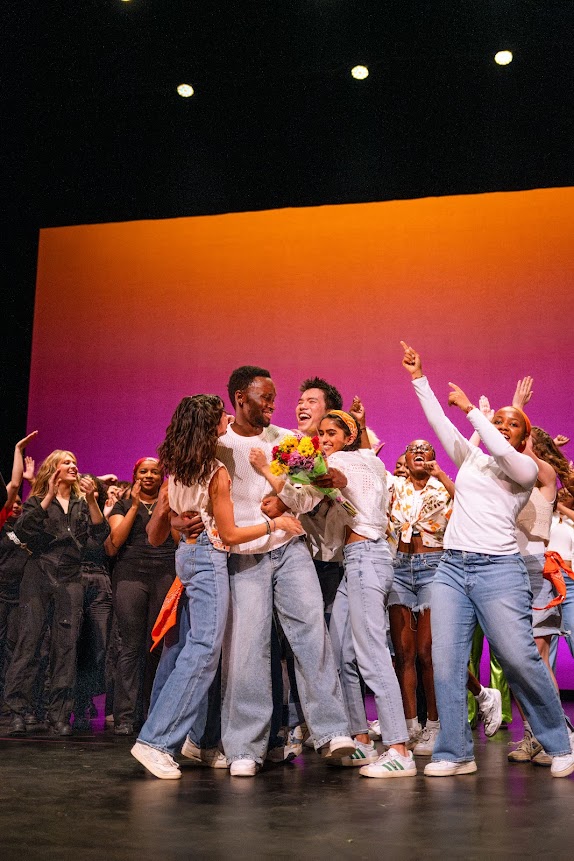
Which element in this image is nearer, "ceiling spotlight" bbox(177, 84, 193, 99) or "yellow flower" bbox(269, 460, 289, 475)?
"yellow flower" bbox(269, 460, 289, 475)

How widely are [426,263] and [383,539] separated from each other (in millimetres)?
4108

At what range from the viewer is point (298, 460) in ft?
12.4

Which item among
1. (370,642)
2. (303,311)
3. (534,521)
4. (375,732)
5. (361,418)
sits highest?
(303,311)

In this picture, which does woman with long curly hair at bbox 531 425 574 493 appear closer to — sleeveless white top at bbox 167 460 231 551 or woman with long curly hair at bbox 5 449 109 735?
sleeveless white top at bbox 167 460 231 551

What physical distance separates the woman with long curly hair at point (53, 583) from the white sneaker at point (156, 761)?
1.53 metres

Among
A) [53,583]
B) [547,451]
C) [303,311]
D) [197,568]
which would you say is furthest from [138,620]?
[303,311]

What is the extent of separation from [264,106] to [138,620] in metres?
4.30

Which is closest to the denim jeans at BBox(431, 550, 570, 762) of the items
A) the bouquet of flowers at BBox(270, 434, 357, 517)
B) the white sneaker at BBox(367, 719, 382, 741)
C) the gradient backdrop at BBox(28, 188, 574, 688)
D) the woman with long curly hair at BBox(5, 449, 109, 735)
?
the bouquet of flowers at BBox(270, 434, 357, 517)

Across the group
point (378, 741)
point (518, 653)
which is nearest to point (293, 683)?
point (378, 741)

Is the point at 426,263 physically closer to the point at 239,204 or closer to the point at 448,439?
the point at 239,204

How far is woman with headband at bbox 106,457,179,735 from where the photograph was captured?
543cm

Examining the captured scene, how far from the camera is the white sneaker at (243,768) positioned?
152 inches

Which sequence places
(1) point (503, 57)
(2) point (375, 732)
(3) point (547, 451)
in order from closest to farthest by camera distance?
(3) point (547, 451) → (2) point (375, 732) → (1) point (503, 57)

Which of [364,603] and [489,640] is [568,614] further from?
[364,603]
